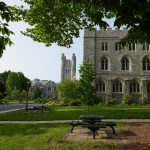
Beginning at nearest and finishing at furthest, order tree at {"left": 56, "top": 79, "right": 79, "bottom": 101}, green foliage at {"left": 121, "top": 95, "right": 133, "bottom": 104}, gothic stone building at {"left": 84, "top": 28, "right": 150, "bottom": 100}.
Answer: green foliage at {"left": 121, "top": 95, "right": 133, "bottom": 104} → gothic stone building at {"left": 84, "top": 28, "right": 150, "bottom": 100} → tree at {"left": 56, "top": 79, "right": 79, "bottom": 101}

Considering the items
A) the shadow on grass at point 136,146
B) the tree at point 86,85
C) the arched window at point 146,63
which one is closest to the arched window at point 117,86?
the arched window at point 146,63

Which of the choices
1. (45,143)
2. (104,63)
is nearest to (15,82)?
(104,63)

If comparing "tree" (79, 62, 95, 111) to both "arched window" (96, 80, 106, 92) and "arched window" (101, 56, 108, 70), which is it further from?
"arched window" (101, 56, 108, 70)

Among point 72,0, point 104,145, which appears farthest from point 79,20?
point 72,0

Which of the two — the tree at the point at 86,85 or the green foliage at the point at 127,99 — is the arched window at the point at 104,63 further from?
the tree at the point at 86,85

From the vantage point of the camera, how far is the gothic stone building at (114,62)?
5806 centimetres

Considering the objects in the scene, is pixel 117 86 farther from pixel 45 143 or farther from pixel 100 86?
pixel 45 143

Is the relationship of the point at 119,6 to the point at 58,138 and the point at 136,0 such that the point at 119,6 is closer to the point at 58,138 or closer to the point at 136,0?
the point at 136,0

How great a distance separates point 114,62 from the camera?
59188 mm

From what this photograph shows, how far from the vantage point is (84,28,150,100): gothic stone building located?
58.1 meters

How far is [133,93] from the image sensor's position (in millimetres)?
57438

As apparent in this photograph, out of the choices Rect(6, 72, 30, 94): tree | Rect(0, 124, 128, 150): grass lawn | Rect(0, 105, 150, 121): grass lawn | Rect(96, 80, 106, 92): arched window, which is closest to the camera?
Rect(0, 124, 128, 150): grass lawn

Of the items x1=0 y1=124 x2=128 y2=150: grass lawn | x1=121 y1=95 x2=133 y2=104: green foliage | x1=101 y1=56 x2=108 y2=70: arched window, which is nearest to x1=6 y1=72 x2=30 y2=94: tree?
x1=101 y1=56 x2=108 y2=70: arched window

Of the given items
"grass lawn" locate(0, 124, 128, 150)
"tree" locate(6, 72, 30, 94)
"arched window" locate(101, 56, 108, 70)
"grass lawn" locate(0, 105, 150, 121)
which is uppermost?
"tree" locate(6, 72, 30, 94)
